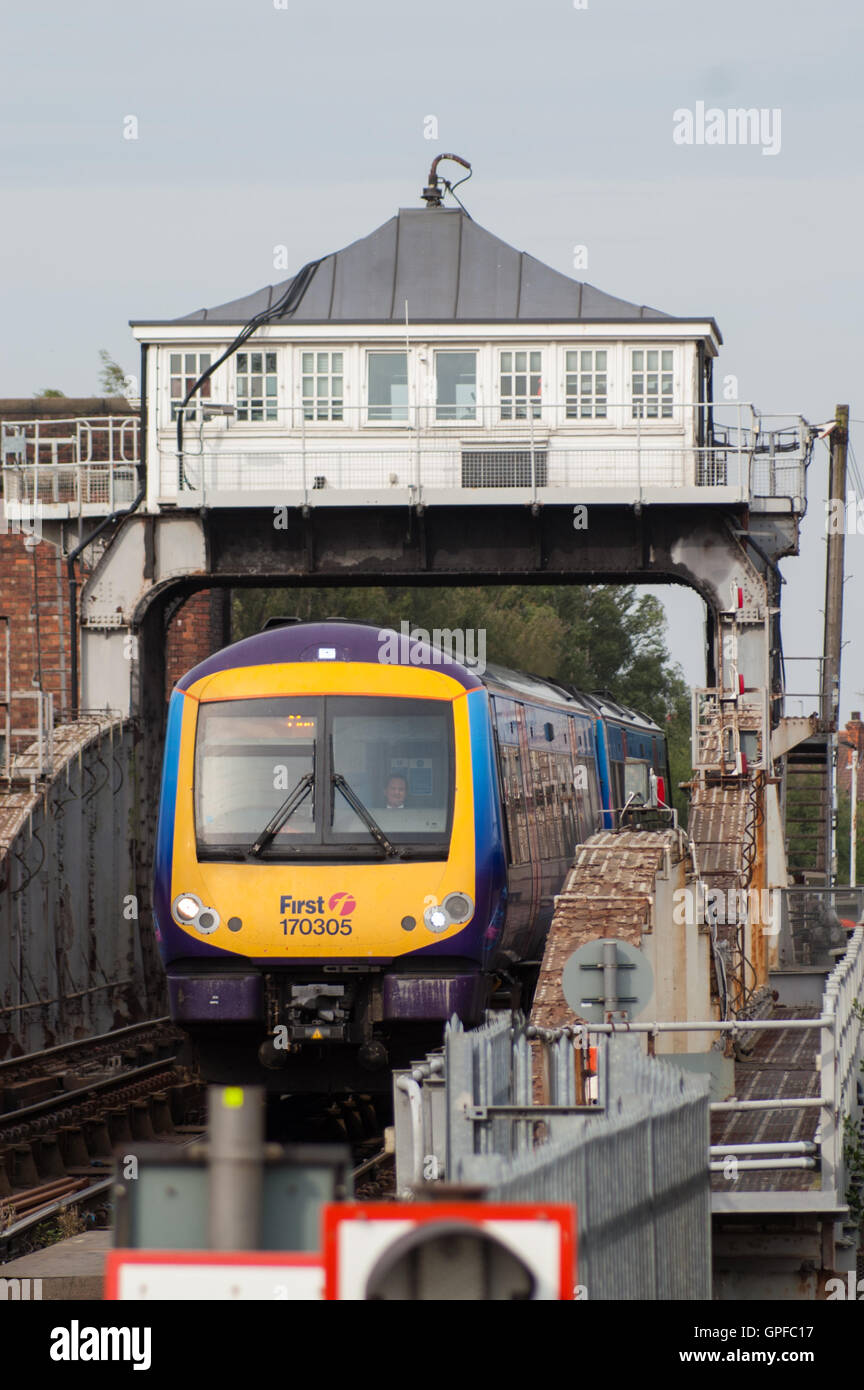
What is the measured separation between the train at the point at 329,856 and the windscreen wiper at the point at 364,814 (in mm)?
15

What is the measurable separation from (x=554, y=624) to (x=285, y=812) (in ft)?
195

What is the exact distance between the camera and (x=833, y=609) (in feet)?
126

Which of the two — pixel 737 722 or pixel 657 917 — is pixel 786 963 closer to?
pixel 737 722

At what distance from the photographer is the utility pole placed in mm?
34781

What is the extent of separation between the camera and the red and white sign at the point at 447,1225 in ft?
13.3

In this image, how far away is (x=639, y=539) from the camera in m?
25.7

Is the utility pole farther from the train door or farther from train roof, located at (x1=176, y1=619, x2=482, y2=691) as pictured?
train roof, located at (x1=176, y1=619, x2=482, y2=691)

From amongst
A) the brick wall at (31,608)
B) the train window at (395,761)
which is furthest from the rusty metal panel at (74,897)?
the train window at (395,761)

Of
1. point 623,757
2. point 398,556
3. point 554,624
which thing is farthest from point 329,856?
point 554,624

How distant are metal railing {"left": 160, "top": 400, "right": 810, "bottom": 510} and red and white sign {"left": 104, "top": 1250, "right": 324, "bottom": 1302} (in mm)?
22673

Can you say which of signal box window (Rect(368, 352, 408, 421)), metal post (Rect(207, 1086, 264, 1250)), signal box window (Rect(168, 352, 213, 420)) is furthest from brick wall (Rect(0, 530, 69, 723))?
metal post (Rect(207, 1086, 264, 1250))

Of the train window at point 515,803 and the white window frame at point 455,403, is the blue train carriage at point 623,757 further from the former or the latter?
the white window frame at point 455,403
